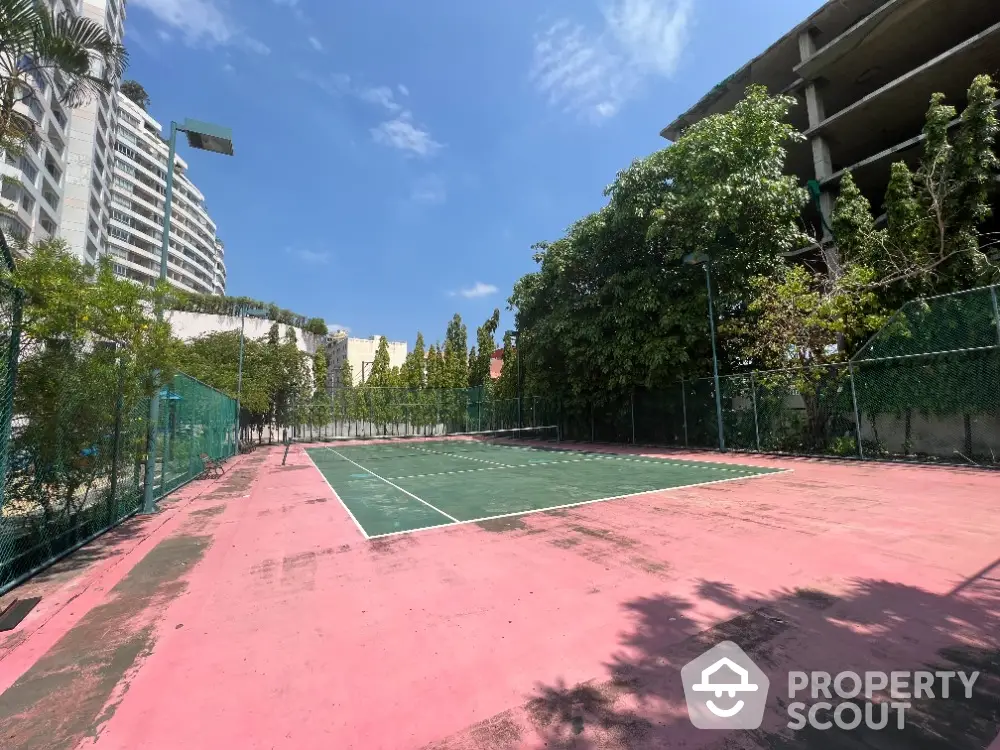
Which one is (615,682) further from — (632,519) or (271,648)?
(632,519)

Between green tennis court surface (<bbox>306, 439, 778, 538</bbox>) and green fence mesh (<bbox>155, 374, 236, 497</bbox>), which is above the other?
green fence mesh (<bbox>155, 374, 236, 497</bbox>)

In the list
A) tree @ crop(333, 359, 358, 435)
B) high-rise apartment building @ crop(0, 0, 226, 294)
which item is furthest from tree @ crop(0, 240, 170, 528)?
tree @ crop(333, 359, 358, 435)

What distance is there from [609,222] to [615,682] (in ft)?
68.1

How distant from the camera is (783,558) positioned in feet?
16.8

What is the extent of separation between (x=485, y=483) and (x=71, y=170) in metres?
61.0

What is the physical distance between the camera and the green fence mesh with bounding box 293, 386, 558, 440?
99.6 feet

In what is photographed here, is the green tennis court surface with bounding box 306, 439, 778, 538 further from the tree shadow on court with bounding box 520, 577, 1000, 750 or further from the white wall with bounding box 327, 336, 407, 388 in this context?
the white wall with bounding box 327, 336, 407, 388

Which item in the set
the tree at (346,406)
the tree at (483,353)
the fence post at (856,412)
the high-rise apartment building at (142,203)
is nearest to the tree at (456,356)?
the tree at (483,353)

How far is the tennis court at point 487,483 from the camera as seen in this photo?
26.0ft

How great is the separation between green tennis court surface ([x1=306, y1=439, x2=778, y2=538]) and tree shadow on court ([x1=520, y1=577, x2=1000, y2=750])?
14.0ft

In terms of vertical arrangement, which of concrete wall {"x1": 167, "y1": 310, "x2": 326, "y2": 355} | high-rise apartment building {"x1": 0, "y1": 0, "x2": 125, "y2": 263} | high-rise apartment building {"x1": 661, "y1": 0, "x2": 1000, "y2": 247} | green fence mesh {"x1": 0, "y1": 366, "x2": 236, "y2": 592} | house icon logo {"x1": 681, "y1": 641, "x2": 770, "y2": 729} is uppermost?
high-rise apartment building {"x1": 0, "y1": 0, "x2": 125, "y2": 263}

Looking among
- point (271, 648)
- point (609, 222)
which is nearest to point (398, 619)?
point (271, 648)

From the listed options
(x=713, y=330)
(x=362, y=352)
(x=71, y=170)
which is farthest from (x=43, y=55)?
(x=362, y=352)

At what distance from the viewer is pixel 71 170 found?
47125 millimetres
